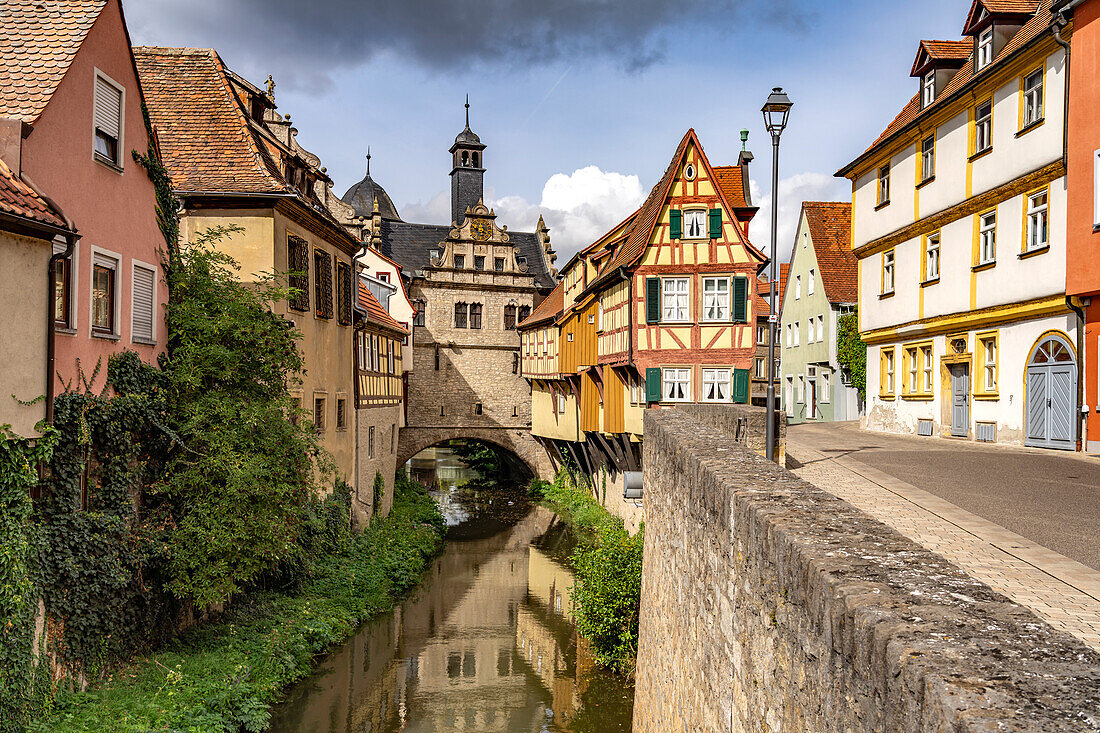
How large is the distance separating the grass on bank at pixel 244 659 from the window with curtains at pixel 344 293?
5470mm

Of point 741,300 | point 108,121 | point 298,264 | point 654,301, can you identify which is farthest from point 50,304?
point 741,300

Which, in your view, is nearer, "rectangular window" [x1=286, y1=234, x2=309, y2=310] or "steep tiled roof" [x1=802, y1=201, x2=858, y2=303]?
"rectangular window" [x1=286, y1=234, x2=309, y2=310]

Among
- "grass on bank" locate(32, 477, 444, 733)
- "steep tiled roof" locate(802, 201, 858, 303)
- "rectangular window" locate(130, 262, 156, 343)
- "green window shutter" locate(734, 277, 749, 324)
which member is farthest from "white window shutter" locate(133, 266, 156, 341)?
"steep tiled roof" locate(802, 201, 858, 303)

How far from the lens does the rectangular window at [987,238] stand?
56.9 feet

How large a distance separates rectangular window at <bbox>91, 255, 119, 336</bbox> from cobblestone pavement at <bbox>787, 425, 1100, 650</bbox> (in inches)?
375

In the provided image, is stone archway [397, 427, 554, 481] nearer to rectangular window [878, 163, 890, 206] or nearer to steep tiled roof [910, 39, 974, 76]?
rectangular window [878, 163, 890, 206]

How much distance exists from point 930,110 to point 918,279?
12.7 ft

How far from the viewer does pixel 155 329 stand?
42.2ft

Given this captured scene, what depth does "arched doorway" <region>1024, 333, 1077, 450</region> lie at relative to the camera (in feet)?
48.5

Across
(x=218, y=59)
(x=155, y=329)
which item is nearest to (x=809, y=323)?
(x=218, y=59)

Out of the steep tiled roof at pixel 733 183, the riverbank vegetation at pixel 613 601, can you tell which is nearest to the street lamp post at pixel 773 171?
the riverbank vegetation at pixel 613 601

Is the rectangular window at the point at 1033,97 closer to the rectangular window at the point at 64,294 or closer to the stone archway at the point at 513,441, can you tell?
the rectangular window at the point at 64,294

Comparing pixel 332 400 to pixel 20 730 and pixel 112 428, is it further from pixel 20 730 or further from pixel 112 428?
pixel 20 730

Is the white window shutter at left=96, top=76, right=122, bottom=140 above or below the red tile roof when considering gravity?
above
